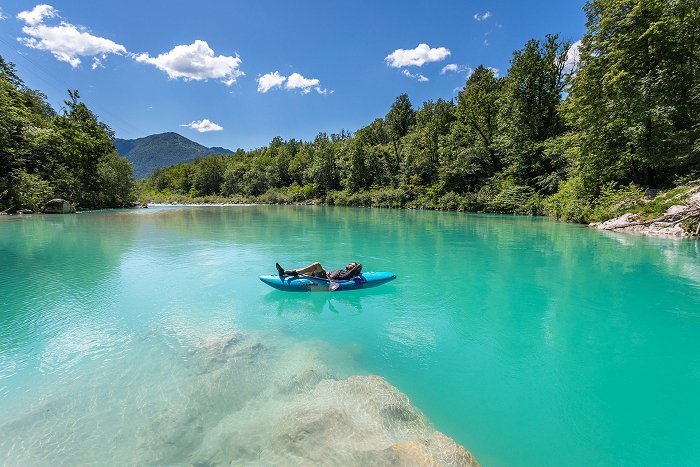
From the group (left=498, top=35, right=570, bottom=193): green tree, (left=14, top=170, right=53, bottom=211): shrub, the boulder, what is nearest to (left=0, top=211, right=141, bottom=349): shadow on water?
(left=14, top=170, right=53, bottom=211): shrub

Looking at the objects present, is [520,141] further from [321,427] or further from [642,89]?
[321,427]

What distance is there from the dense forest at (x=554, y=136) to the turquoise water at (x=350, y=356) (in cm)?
1326

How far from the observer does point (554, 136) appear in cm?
3869

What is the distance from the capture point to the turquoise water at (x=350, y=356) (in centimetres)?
429

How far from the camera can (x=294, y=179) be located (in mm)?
89500

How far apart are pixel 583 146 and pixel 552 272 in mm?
19064

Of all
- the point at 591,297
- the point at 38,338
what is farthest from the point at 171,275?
the point at 591,297

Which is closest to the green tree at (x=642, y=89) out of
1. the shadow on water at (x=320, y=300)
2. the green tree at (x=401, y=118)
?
the shadow on water at (x=320, y=300)

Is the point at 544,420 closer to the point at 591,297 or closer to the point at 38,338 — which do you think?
the point at 591,297

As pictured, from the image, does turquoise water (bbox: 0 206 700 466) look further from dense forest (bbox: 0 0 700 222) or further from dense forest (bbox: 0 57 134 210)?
dense forest (bbox: 0 57 134 210)

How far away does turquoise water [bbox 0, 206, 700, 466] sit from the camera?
14.1ft

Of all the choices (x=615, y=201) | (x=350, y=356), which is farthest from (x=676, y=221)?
(x=350, y=356)

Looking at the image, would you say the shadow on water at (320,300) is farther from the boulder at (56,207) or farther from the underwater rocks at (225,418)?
the boulder at (56,207)

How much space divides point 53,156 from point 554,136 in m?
59.7
